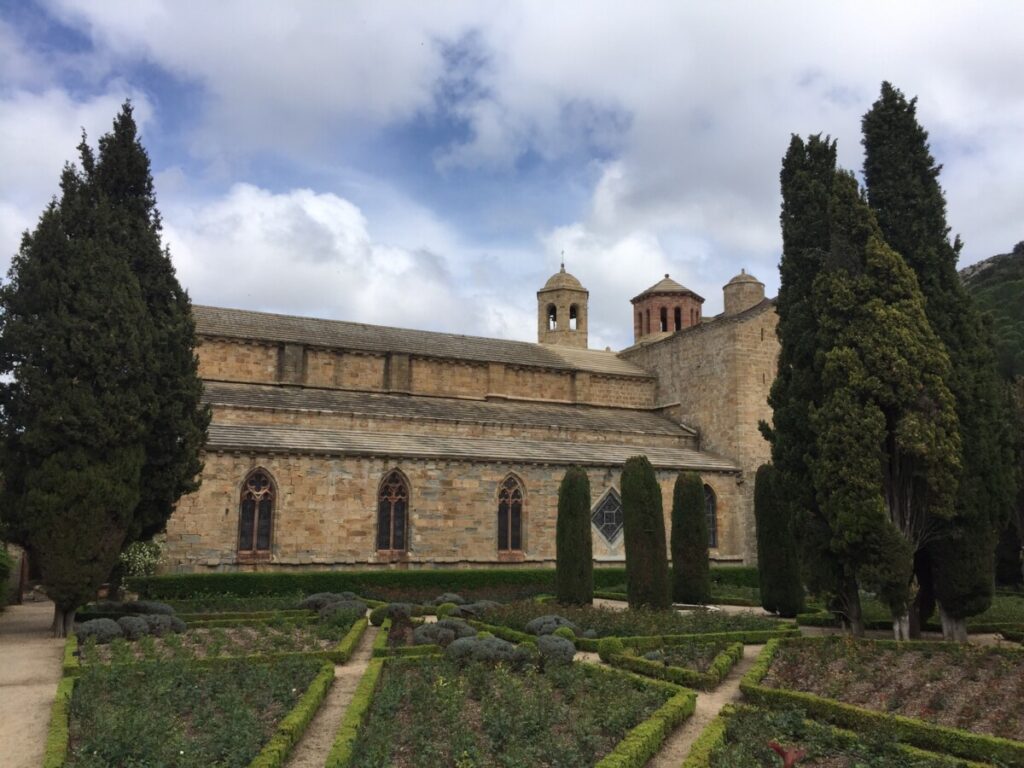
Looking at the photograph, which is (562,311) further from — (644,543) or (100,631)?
(100,631)

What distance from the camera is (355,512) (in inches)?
910

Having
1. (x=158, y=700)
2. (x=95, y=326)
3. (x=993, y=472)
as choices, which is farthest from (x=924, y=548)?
(x=95, y=326)

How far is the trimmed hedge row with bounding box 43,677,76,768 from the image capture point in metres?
6.81

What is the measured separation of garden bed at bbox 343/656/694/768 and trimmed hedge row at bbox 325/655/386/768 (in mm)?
68

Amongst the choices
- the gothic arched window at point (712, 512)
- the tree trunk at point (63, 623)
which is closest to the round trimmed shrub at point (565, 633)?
the tree trunk at point (63, 623)

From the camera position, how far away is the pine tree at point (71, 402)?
13.8 m

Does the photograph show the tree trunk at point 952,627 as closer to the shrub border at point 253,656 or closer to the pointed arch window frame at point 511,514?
the shrub border at point 253,656

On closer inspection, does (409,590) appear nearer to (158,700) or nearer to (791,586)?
(791,586)

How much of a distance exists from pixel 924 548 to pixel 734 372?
16.1 metres

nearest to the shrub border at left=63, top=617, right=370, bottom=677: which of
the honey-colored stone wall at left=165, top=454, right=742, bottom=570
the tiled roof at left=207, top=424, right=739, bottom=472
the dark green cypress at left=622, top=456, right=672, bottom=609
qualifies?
the dark green cypress at left=622, top=456, right=672, bottom=609

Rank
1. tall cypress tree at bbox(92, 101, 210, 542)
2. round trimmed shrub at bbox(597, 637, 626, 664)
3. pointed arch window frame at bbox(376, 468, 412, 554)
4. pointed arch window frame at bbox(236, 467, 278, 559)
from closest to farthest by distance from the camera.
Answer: round trimmed shrub at bbox(597, 637, 626, 664), tall cypress tree at bbox(92, 101, 210, 542), pointed arch window frame at bbox(236, 467, 278, 559), pointed arch window frame at bbox(376, 468, 412, 554)

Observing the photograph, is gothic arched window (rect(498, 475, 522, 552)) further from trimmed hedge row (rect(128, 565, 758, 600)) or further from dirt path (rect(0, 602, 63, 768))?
dirt path (rect(0, 602, 63, 768))

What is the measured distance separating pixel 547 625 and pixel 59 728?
8045mm

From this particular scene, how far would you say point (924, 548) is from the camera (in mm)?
14438
